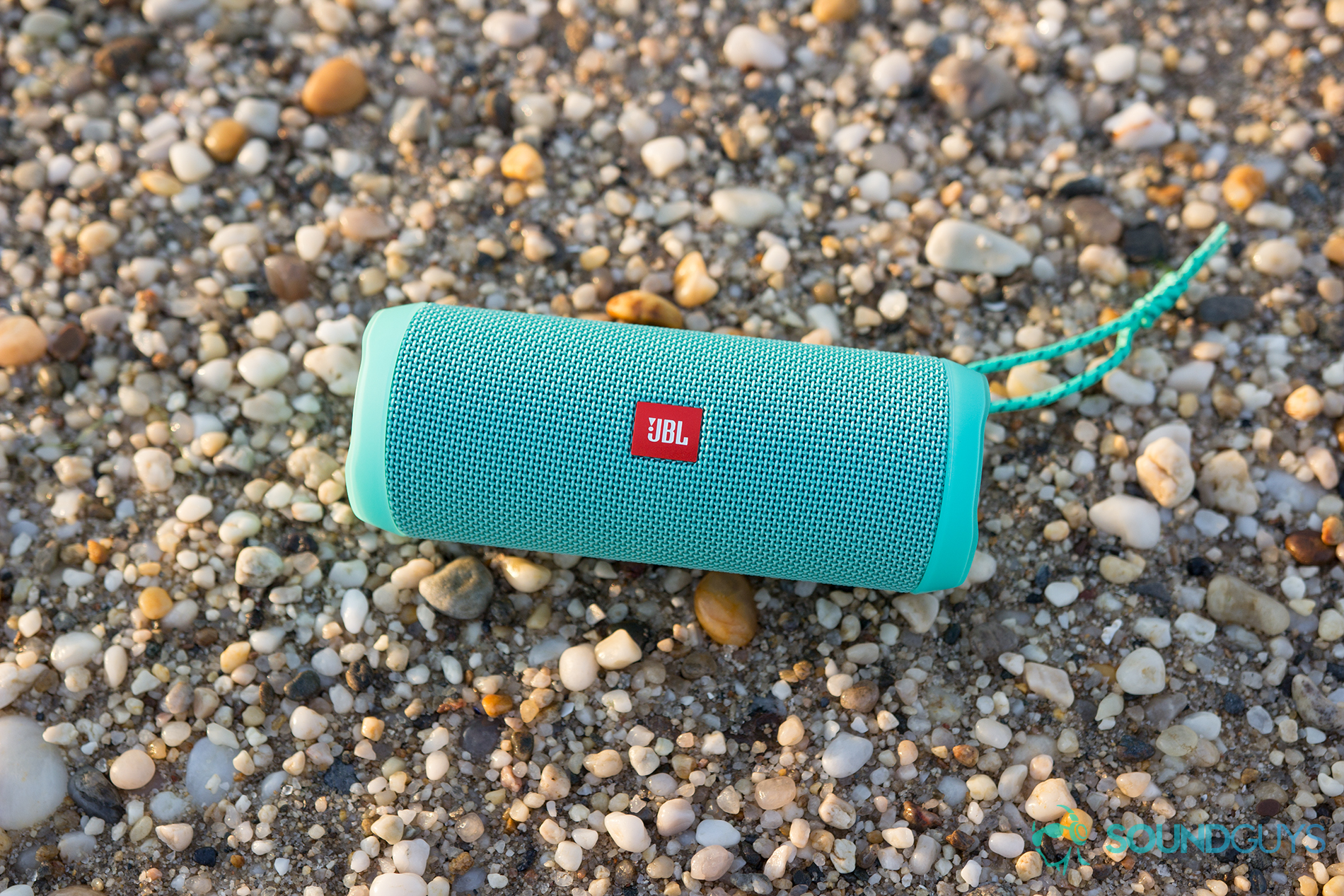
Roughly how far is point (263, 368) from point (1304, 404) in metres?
2.24

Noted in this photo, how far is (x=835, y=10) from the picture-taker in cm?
241

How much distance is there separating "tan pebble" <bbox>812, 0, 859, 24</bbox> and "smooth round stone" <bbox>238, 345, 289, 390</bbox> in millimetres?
1546

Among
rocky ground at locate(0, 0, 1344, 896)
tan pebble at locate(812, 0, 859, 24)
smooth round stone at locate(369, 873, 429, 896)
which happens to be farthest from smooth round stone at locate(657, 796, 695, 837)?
tan pebble at locate(812, 0, 859, 24)

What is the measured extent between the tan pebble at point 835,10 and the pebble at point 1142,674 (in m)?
1.65

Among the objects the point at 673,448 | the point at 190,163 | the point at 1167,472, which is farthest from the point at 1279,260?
the point at 190,163

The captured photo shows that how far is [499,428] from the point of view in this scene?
5.54 feet

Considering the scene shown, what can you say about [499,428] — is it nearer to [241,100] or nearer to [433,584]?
[433,584]

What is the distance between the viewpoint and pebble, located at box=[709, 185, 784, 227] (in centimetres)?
224

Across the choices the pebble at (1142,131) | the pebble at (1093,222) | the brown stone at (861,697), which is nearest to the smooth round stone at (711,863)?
the brown stone at (861,697)

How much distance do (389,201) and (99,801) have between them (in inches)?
54.8

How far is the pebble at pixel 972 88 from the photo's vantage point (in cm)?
235

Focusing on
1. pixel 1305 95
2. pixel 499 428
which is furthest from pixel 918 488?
pixel 1305 95

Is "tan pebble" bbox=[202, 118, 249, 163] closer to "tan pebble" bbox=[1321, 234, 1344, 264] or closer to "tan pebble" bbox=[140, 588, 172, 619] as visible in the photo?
"tan pebble" bbox=[140, 588, 172, 619]

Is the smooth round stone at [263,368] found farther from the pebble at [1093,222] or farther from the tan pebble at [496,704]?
the pebble at [1093,222]
